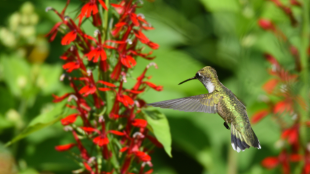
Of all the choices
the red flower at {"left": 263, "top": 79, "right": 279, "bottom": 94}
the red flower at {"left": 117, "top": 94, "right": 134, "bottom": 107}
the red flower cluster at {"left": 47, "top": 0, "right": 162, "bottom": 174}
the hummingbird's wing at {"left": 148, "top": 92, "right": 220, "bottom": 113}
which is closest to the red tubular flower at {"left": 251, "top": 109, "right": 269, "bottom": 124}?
the red flower at {"left": 263, "top": 79, "right": 279, "bottom": 94}

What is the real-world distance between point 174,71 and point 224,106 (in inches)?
27.8

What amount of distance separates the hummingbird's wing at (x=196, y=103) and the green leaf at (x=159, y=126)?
0.18 feet

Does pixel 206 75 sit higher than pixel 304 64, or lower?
higher

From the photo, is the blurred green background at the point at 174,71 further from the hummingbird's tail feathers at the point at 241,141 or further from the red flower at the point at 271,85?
the hummingbird's tail feathers at the point at 241,141

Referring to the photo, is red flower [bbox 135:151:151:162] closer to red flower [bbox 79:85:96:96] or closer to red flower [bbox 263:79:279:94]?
red flower [bbox 79:85:96:96]

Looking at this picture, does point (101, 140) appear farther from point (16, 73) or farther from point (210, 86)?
point (16, 73)

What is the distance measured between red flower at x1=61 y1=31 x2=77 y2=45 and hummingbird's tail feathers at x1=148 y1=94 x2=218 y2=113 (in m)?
0.30

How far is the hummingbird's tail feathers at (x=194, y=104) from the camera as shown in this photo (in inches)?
42.4

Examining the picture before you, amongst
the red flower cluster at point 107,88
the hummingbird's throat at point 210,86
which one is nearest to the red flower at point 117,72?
the red flower cluster at point 107,88

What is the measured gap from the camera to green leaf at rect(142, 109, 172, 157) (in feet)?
3.24

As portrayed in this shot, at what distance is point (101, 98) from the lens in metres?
1.09

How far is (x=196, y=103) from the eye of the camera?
121 centimetres

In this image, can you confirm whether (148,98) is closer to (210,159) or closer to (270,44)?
(210,159)

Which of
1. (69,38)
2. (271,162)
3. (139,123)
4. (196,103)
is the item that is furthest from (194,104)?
(271,162)
